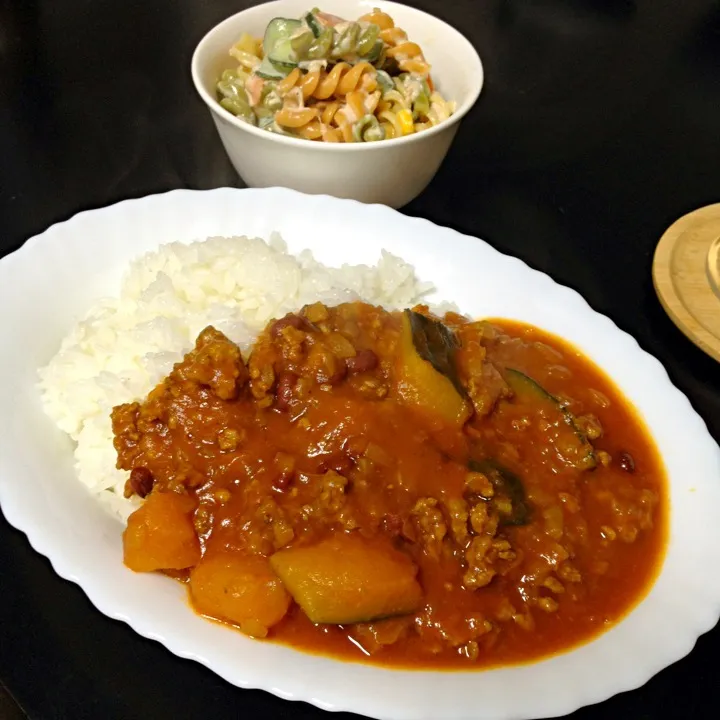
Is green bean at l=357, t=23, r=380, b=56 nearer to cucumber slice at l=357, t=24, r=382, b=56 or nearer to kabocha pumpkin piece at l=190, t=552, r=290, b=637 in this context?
cucumber slice at l=357, t=24, r=382, b=56

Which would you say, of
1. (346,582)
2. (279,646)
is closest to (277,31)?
(346,582)

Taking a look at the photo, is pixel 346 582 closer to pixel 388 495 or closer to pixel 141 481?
pixel 388 495

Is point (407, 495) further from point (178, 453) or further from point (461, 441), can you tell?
point (178, 453)

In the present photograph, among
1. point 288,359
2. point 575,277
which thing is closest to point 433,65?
point 575,277

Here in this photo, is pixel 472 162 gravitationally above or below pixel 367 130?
Answer: below

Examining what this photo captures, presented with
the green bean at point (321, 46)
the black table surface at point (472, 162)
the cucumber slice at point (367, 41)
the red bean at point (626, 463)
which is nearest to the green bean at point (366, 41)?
the cucumber slice at point (367, 41)

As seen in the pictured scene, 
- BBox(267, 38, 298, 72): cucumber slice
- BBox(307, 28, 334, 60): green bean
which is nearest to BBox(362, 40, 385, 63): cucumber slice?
BBox(307, 28, 334, 60): green bean
